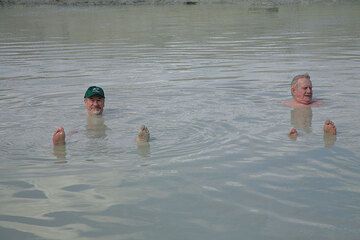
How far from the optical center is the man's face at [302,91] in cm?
937

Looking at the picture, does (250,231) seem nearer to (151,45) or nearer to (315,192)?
(315,192)

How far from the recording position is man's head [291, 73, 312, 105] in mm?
9375

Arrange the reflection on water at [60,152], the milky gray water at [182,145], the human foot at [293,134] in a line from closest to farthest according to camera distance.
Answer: the milky gray water at [182,145]
the reflection on water at [60,152]
the human foot at [293,134]

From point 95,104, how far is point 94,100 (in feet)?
0.20

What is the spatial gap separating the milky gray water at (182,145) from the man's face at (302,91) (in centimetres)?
22

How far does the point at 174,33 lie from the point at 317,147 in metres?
13.8

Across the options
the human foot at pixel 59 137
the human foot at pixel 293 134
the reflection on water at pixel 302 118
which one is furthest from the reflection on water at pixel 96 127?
the reflection on water at pixel 302 118

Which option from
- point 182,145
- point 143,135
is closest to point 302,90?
point 182,145

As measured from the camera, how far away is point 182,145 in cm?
716

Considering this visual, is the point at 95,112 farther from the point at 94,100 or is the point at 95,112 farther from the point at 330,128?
the point at 330,128

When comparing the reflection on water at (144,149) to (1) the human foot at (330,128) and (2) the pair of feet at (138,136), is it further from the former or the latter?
(1) the human foot at (330,128)

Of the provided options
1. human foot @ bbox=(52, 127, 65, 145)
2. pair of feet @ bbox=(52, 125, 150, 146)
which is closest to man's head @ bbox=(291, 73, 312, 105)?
pair of feet @ bbox=(52, 125, 150, 146)

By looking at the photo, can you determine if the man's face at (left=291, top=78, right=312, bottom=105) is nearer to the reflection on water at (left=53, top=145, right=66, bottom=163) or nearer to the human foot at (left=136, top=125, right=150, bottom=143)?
the human foot at (left=136, top=125, right=150, bottom=143)

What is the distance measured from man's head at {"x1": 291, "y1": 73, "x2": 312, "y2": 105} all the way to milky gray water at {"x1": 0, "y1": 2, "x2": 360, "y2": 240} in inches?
8.8
